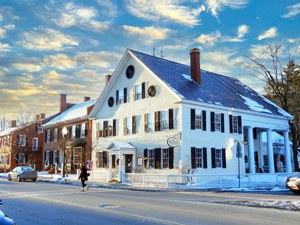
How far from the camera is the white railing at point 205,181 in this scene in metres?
26.3

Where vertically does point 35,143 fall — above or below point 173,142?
above

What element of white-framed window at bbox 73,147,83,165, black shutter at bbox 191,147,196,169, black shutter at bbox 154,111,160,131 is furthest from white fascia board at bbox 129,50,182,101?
white-framed window at bbox 73,147,83,165

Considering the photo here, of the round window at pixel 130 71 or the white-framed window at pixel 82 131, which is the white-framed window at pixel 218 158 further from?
the white-framed window at pixel 82 131

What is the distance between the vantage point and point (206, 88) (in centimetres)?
3500

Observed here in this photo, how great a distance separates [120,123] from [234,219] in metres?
26.0

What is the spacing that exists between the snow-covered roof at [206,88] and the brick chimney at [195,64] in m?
0.48

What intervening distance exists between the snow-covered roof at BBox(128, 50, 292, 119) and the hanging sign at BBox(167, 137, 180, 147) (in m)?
3.45

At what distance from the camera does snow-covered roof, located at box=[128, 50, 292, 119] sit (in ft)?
106

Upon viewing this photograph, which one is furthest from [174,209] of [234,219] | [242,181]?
[242,181]

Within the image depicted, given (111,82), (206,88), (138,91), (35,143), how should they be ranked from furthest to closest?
(35,143)
(111,82)
(206,88)
(138,91)

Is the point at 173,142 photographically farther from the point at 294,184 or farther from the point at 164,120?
the point at 294,184

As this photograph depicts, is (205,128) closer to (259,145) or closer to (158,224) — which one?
(259,145)

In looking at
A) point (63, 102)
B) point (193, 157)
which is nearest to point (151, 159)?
point (193, 157)

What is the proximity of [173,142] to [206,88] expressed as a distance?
7.67 metres
